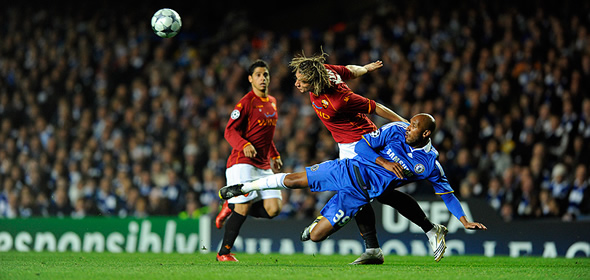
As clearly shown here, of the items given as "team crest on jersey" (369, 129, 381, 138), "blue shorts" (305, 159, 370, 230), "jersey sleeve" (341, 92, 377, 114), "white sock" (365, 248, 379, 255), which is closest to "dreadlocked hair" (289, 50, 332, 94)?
"jersey sleeve" (341, 92, 377, 114)

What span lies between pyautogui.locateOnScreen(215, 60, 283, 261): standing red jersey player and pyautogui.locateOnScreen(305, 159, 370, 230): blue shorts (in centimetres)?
98

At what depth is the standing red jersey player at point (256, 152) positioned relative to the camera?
810cm

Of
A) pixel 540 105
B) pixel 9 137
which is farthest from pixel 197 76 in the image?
pixel 540 105

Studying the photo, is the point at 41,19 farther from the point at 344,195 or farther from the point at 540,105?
the point at 344,195

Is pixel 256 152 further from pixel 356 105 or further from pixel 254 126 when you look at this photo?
pixel 356 105

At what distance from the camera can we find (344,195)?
23.8 feet

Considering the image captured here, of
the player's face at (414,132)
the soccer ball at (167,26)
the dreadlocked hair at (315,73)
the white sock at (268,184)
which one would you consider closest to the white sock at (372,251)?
the white sock at (268,184)

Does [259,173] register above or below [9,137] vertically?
below

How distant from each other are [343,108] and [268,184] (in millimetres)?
1076

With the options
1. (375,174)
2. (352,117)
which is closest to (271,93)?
(352,117)

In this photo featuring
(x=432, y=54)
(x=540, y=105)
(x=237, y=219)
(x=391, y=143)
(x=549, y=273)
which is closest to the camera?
(x=549, y=273)

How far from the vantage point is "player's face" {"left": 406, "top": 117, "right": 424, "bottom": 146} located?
22.9ft

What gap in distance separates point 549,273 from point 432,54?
301 inches

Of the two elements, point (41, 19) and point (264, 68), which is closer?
point (264, 68)
